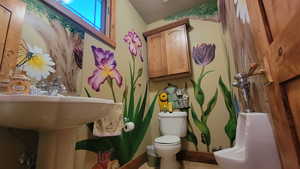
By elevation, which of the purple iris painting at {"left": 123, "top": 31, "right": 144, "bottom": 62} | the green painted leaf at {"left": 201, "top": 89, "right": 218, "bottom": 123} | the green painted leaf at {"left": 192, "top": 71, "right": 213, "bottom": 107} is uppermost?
the purple iris painting at {"left": 123, "top": 31, "right": 144, "bottom": 62}

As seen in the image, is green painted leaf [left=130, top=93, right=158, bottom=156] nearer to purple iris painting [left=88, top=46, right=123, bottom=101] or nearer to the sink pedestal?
purple iris painting [left=88, top=46, right=123, bottom=101]

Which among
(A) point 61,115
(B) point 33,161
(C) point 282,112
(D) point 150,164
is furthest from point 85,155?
(C) point 282,112

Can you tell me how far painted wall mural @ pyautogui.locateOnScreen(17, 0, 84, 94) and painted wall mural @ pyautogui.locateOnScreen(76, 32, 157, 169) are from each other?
0.59 feet

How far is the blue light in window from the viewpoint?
4.31ft

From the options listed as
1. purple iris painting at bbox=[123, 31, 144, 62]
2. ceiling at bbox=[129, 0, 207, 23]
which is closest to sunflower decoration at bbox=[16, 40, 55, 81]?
purple iris painting at bbox=[123, 31, 144, 62]

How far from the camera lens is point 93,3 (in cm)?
167

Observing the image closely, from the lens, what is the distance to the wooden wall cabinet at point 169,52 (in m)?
2.04

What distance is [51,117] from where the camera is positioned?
54cm

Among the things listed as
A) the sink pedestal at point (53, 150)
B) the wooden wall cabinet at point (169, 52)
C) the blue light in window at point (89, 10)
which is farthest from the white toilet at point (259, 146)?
the blue light in window at point (89, 10)

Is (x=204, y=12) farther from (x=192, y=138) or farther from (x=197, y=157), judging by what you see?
(x=197, y=157)

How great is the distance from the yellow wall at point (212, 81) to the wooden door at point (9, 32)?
5.79 feet

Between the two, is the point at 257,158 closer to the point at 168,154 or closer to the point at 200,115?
the point at 168,154

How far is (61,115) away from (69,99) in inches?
3.2

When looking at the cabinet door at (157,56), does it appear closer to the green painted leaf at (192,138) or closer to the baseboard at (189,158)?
the green painted leaf at (192,138)
